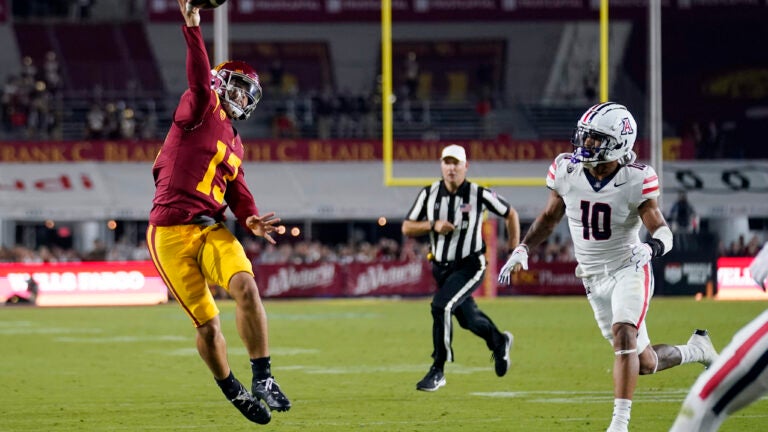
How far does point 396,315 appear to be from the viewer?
719 inches

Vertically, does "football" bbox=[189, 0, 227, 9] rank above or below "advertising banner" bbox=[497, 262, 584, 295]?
above

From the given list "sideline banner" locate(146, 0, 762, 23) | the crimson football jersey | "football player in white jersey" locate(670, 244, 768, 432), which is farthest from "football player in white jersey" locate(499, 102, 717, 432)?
"sideline banner" locate(146, 0, 762, 23)

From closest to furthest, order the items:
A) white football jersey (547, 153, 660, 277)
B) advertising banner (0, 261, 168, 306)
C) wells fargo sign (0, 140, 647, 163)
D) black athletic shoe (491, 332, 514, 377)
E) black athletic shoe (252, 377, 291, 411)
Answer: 1. black athletic shoe (252, 377, 291, 411)
2. white football jersey (547, 153, 660, 277)
3. black athletic shoe (491, 332, 514, 377)
4. advertising banner (0, 261, 168, 306)
5. wells fargo sign (0, 140, 647, 163)

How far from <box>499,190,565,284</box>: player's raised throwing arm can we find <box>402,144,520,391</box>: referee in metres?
2.19

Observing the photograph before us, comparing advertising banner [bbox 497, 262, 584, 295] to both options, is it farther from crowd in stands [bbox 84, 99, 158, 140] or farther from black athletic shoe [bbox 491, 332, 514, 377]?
black athletic shoe [bbox 491, 332, 514, 377]

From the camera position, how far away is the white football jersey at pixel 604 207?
7.30m

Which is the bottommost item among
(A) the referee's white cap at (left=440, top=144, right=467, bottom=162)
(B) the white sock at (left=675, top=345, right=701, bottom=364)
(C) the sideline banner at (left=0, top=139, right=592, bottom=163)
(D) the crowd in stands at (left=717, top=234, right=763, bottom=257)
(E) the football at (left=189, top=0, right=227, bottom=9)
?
(B) the white sock at (left=675, top=345, right=701, bottom=364)

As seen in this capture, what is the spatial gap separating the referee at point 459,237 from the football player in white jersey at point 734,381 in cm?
532

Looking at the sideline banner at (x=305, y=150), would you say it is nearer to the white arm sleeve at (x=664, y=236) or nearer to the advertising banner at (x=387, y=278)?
the advertising banner at (x=387, y=278)

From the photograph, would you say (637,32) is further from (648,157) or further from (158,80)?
(158,80)

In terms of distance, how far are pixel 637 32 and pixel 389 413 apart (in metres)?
24.9

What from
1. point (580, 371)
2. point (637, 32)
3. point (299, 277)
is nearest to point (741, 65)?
point (637, 32)

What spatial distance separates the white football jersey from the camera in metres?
7.30

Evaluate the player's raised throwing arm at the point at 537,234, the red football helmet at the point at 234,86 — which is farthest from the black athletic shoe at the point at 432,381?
the red football helmet at the point at 234,86
